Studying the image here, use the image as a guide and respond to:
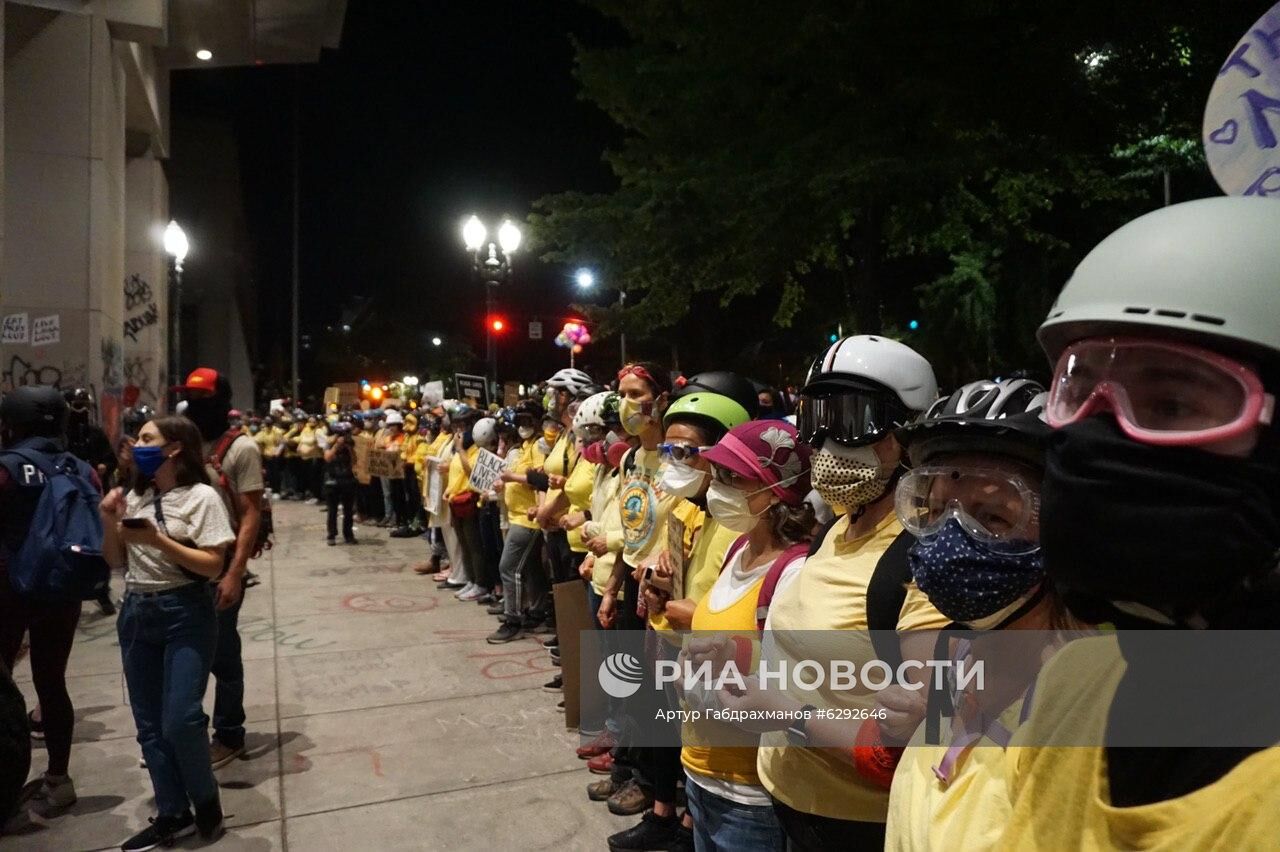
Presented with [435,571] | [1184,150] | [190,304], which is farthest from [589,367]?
[1184,150]

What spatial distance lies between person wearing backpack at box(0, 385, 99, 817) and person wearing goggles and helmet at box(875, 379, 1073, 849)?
4.45m

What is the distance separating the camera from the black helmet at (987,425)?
1.65 metres

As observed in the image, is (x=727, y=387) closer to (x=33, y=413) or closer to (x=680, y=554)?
(x=680, y=554)

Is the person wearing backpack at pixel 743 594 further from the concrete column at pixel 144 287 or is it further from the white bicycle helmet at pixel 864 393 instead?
the concrete column at pixel 144 287

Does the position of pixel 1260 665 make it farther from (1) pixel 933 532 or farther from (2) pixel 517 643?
(2) pixel 517 643

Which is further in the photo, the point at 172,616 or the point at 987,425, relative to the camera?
the point at 172,616

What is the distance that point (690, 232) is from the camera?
32.9 ft

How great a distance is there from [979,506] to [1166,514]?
75 cm

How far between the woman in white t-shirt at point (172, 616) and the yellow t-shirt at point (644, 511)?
2068 millimetres

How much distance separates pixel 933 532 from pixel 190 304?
141 feet

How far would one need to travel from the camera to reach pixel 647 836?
412 cm

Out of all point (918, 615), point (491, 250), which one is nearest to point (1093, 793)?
point (918, 615)

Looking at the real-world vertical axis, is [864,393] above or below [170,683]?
above

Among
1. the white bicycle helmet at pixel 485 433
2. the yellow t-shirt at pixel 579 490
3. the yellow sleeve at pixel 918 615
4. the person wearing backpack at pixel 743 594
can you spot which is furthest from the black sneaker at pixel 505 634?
the yellow sleeve at pixel 918 615
